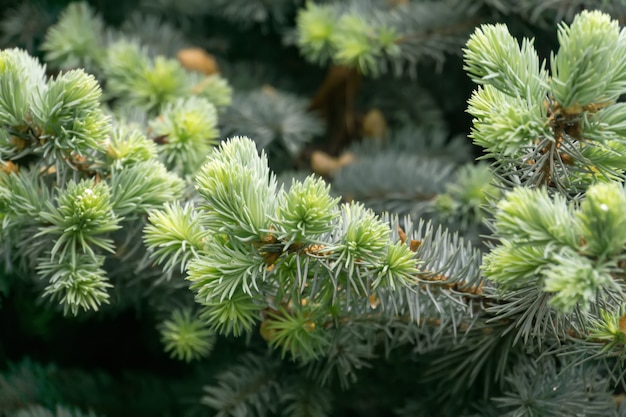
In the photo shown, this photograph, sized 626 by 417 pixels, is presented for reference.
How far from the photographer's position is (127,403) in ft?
2.14

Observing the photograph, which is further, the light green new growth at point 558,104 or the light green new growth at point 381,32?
the light green new growth at point 381,32

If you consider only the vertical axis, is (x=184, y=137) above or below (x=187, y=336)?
above

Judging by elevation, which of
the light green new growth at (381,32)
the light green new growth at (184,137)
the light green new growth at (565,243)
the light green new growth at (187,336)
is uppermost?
the light green new growth at (381,32)

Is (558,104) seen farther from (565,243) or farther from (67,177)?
(67,177)

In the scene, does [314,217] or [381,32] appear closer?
[314,217]

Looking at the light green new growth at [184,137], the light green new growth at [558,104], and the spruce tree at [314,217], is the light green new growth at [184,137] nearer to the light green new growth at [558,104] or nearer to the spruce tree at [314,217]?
the spruce tree at [314,217]

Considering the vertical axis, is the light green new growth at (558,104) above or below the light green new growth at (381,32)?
below

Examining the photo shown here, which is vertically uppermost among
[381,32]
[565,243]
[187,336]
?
[381,32]

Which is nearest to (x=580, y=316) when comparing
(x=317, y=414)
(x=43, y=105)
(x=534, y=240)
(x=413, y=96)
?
(x=534, y=240)

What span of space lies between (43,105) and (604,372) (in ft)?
1.55

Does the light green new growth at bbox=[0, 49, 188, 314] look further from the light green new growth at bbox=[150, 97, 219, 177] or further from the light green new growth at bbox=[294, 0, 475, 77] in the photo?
the light green new growth at bbox=[294, 0, 475, 77]

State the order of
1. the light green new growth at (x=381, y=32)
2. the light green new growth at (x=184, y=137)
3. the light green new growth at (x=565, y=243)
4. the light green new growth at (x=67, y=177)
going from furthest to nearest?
the light green new growth at (x=381, y=32)
the light green new growth at (x=184, y=137)
the light green new growth at (x=67, y=177)
the light green new growth at (x=565, y=243)

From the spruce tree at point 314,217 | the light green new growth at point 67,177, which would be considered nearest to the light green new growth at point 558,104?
the spruce tree at point 314,217

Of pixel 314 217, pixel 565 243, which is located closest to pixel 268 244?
pixel 314 217
